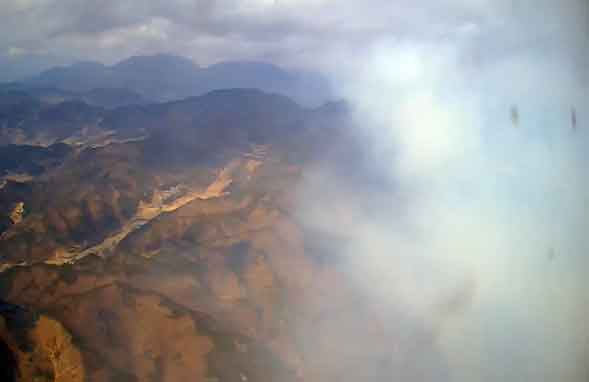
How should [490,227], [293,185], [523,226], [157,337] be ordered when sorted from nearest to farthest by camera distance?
[157,337]
[523,226]
[490,227]
[293,185]

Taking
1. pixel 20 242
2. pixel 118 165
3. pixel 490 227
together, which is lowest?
pixel 490 227

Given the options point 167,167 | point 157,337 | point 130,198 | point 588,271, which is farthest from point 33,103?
point 588,271

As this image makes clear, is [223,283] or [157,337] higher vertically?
[157,337]

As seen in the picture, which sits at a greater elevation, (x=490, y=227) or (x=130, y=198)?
→ (x=130, y=198)

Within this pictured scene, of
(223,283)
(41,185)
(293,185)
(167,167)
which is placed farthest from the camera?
(167,167)

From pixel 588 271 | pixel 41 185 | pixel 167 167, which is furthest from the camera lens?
pixel 167 167

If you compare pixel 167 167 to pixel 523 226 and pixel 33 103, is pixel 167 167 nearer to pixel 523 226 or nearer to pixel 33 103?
pixel 523 226

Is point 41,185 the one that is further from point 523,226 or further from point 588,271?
point 588,271

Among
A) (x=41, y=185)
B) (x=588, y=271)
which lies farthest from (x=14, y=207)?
(x=588, y=271)

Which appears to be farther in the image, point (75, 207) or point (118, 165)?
point (118, 165)
